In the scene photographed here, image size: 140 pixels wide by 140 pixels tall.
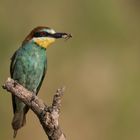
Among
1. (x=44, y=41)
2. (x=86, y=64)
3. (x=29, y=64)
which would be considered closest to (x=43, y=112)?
(x=44, y=41)

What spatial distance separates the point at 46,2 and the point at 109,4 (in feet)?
2.05

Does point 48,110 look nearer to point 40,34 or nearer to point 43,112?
point 43,112

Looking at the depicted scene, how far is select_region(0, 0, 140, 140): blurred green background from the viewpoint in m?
9.22

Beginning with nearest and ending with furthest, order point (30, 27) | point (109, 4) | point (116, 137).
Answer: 1. point (116, 137)
2. point (30, 27)
3. point (109, 4)

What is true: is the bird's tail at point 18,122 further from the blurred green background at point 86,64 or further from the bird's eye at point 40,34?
the blurred green background at point 86,64

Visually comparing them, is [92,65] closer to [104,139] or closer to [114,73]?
[114,73]

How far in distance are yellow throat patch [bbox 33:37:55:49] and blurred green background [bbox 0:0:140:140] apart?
8.07ft

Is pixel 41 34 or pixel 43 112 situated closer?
pixel 43 112

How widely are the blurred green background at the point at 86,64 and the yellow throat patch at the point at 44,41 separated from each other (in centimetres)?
246

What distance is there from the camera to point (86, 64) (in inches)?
389

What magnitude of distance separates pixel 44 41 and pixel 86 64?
136 inches

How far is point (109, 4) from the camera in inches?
412

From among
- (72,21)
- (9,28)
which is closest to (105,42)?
(72,21)

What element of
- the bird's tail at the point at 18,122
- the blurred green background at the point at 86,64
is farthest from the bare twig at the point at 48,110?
the blurred green background at the point at 86,64
